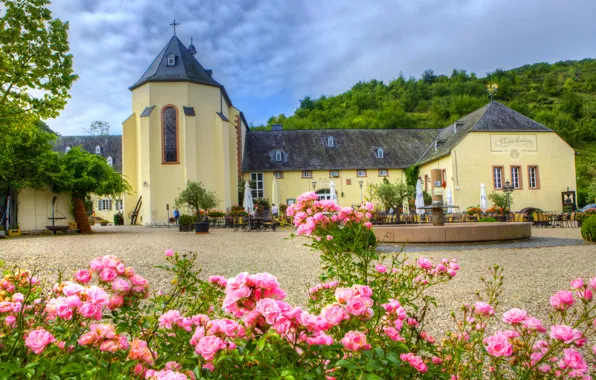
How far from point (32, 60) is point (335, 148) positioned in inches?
1211

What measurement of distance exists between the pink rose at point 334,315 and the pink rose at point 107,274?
1066 millimetres

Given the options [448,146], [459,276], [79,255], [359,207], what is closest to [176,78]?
[448,146]

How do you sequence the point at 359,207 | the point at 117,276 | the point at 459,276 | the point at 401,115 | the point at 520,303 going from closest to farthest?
the point at 117,276 < the point at 359,207 < the point at 520,303 < the point at 459,276 < the point at 401,115

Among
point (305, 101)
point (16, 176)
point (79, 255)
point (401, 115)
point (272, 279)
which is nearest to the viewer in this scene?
point (272, 279)

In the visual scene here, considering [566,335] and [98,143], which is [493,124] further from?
[98,143]

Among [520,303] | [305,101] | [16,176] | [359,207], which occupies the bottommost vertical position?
[520,303]

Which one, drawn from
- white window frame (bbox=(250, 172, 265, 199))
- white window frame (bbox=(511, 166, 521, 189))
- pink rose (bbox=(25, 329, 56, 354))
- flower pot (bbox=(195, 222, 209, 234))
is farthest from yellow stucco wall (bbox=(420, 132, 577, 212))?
pink rose (bbox=(25, 329, 56, 354))

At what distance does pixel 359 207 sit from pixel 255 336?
7.34ft

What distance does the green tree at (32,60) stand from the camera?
857 cm

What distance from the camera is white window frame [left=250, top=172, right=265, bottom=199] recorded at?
36403 mm

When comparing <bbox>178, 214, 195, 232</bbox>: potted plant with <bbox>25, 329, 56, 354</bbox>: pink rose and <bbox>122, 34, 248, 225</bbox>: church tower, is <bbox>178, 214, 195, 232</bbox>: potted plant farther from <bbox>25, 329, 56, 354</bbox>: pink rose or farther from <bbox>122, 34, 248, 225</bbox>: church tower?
<bbox>25, 329, 56, 354</bbox>: pink rose

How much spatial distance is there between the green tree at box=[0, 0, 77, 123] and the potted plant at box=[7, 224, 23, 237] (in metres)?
14.8

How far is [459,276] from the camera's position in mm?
7652

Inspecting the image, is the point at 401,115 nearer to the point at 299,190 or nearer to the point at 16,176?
the point at 299,190
